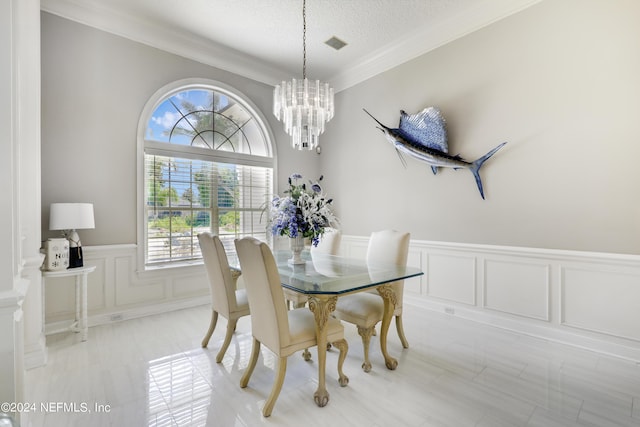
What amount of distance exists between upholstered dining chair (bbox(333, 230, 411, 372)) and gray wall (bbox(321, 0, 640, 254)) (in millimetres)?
1092

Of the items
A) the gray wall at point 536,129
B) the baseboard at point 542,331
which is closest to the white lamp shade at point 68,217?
the gray wall at point 536,129

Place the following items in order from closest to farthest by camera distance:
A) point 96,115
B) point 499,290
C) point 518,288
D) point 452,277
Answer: point 518,288
point 499,290
point 96,115
point 452,277

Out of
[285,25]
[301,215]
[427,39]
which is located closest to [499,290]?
[301,215]

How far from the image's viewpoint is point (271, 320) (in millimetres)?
1760

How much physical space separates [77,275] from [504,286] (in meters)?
4.18

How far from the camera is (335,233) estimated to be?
317 centimetres

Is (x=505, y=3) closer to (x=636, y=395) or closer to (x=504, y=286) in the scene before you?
(x=504, y=286)

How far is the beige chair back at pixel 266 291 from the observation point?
66.4 inches

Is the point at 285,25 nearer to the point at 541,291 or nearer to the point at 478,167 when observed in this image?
the point at 478,167

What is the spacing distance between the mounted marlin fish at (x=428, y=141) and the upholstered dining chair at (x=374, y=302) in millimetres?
1214

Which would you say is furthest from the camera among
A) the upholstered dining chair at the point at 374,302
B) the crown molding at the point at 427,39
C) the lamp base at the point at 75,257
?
the crown molding at the point at 427,39

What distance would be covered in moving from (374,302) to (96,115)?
3.43 meters

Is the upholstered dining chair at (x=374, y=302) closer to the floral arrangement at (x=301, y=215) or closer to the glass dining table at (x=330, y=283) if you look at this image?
the glass dining table at (x=330, y=283)

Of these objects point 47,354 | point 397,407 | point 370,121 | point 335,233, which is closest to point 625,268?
point 397,407
